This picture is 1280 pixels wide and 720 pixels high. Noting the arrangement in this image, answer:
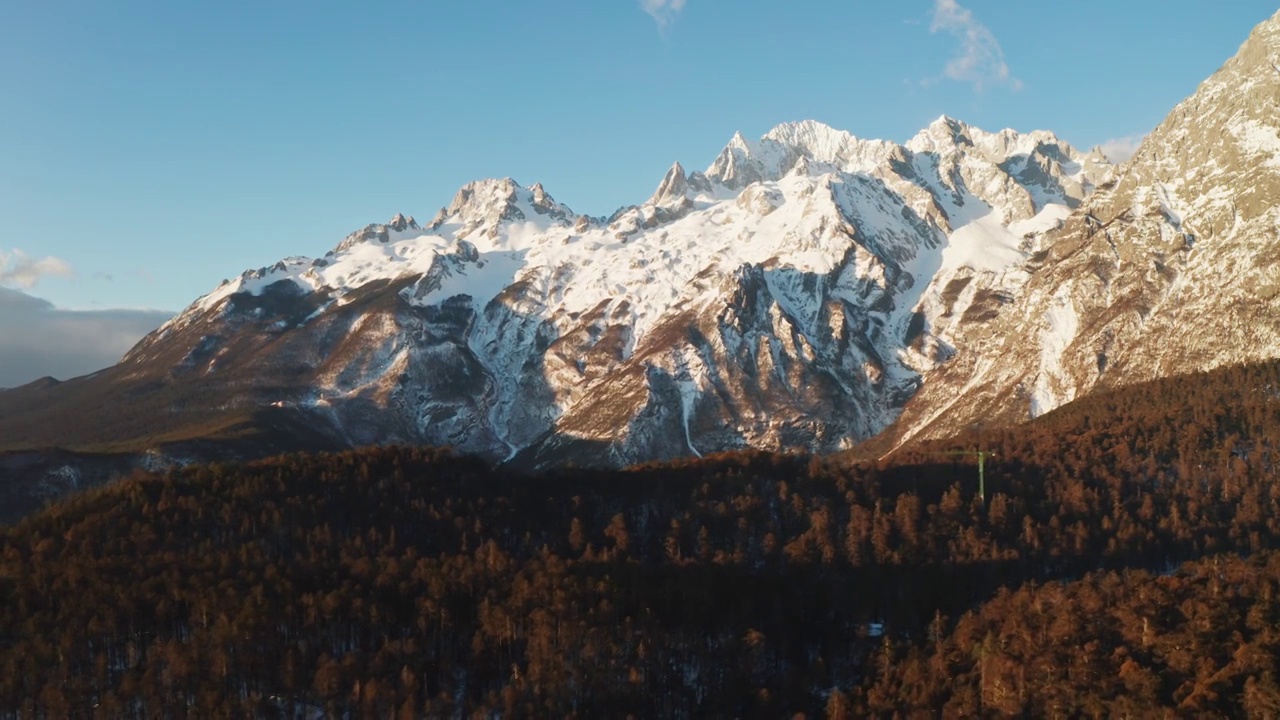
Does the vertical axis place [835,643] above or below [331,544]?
below

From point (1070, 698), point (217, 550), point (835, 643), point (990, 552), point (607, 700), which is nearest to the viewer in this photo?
point (1070, 698)

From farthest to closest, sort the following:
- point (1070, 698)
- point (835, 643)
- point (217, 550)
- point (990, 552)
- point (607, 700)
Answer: point (990, 552) < point (217, 550) < point (835, 643) < point (607, 700) < point (1070, 698)

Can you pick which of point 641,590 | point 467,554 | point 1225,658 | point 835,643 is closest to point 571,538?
point 467,554

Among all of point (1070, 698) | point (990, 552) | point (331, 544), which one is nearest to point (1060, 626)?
point (1070, 698)

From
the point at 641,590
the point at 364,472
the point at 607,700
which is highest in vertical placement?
the point at 364,472

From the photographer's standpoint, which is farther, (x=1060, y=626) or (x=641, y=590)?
(x=641, y=590)

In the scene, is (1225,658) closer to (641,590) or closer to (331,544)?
(641,590)

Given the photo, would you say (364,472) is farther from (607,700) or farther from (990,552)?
(990,552)
